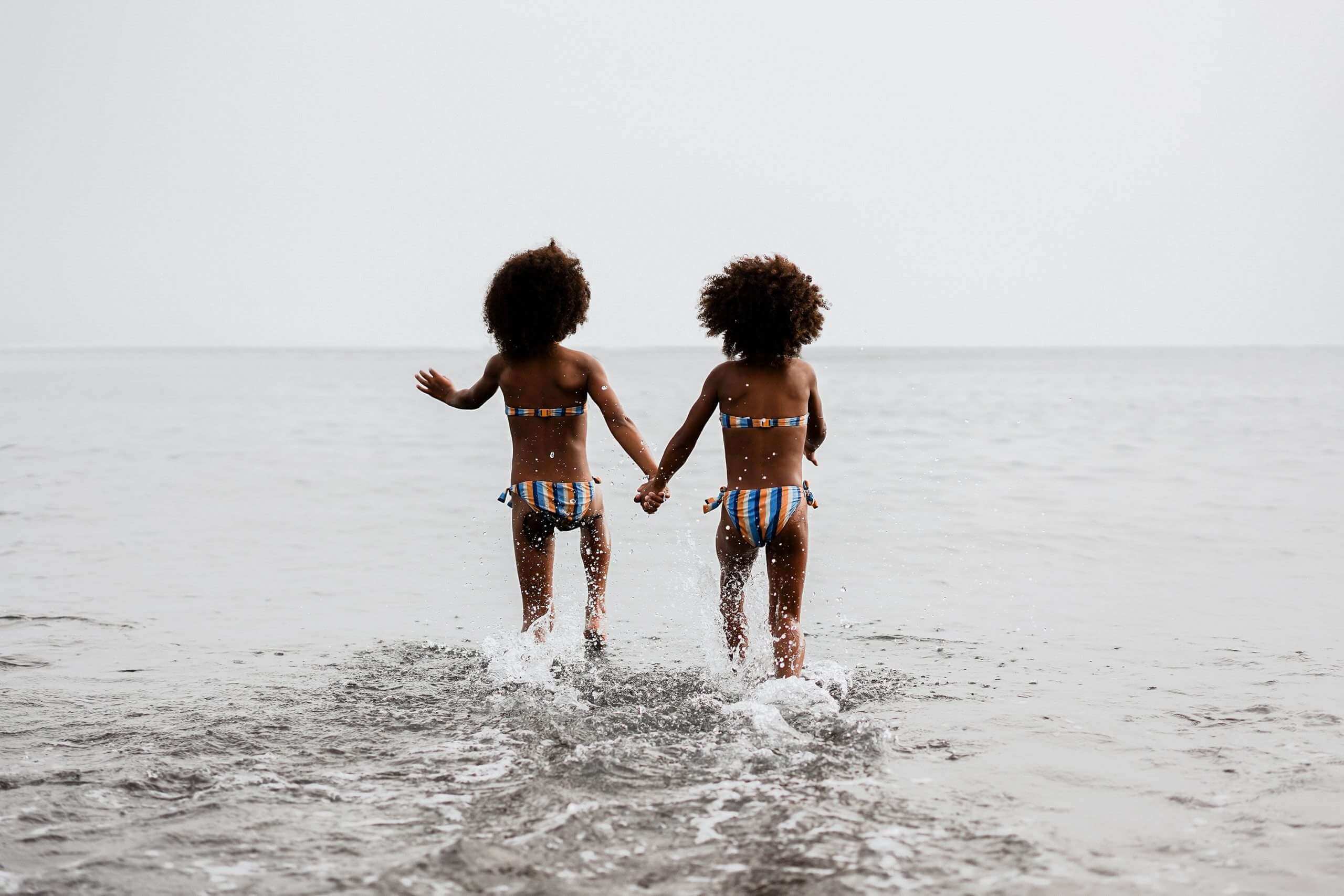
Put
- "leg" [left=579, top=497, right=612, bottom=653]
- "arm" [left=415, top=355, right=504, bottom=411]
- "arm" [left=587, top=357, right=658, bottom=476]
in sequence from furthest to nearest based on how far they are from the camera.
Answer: "leg" [left=579, top=497, right=612, bottom=653] < "arm" [left=415, top=355, right=504, bottom=411] < "arm" [left=587, top=357, right=658, bottom=476]

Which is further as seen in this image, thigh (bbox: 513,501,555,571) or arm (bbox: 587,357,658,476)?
thigh (bbox: 513,501,555,571)

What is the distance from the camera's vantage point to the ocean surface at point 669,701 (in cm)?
365

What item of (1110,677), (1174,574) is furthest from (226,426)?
(1110,677)

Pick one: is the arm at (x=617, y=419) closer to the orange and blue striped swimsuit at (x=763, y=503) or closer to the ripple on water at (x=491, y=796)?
the orange and blue striped swimsuit at (x=763, y=503)

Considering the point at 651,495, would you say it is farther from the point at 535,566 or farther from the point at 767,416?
the point at 535,566

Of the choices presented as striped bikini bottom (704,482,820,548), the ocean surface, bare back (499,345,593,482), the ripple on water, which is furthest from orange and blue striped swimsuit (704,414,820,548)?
bare back (499,345,593,482)

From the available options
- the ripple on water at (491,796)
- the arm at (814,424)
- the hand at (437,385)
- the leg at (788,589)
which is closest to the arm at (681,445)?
the arm at (814,424)

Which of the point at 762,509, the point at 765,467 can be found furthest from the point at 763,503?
the point at 765,467

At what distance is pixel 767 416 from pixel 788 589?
31.5 inches

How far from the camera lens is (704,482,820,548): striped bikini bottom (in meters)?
5.39

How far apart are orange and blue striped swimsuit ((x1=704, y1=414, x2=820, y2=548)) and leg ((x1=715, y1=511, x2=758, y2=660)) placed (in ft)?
0.27

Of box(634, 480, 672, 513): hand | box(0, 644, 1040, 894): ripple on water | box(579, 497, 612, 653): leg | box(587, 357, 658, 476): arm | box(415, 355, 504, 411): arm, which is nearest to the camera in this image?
box(0, 644, 1040, 894): ripple on water

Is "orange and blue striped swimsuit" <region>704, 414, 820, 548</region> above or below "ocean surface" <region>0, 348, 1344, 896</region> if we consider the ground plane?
above

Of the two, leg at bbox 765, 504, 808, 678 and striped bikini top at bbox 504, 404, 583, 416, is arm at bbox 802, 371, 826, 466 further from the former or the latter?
striped bikini top at bbox 504, 404, 583, 416
